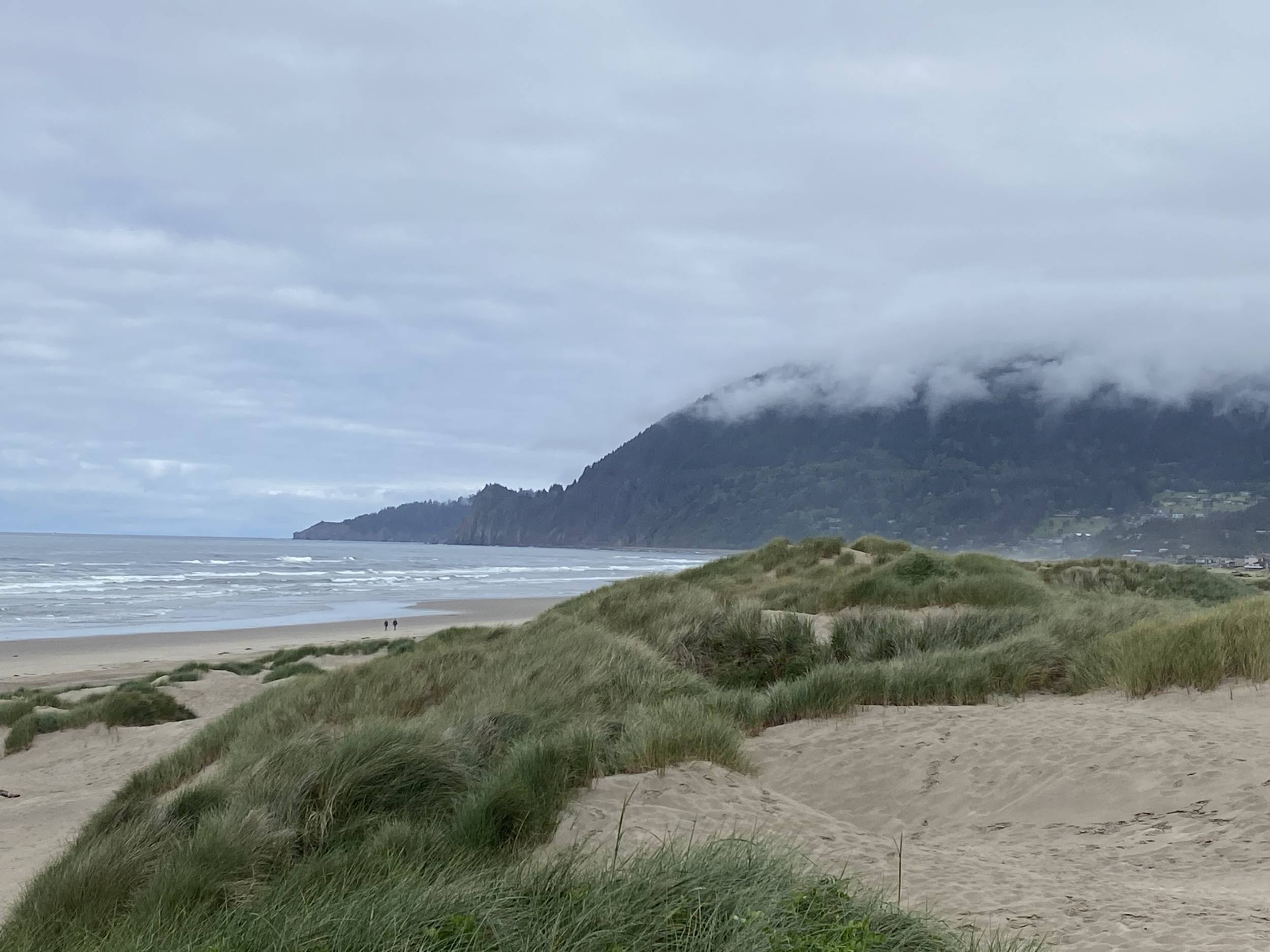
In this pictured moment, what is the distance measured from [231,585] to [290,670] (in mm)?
42057

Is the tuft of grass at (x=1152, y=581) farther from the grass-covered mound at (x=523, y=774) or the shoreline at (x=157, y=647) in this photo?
the shoreline at (x=157, y=647)

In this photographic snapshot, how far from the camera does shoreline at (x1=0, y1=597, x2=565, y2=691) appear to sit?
2259 centimetres

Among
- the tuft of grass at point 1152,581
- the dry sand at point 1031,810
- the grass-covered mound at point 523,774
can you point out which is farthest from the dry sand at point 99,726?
the tuft of grass at point 1152,581

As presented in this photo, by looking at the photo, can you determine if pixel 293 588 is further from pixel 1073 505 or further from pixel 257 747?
pixel 1073 505

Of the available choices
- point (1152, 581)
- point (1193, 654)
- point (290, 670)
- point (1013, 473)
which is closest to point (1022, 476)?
point (1013, 473)

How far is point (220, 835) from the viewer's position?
4297 millimetres

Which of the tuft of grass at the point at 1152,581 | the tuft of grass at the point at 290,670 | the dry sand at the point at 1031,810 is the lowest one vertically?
the tuft of grass at the point at 1152,581

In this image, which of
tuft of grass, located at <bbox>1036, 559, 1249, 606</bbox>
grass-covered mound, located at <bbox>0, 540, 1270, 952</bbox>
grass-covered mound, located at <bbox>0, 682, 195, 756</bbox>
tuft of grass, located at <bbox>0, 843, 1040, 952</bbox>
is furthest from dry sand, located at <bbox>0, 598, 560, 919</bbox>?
tuft of grass, located at <bbox>1036, 559, 1249, 606</bbox>

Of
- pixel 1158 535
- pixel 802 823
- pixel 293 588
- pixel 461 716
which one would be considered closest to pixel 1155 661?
pixel 802 823

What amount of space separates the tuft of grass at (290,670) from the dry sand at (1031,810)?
552 inches

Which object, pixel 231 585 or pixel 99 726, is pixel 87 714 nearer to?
pixel 99 726

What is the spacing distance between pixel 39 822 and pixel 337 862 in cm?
646

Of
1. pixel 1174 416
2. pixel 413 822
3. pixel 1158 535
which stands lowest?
pixel 1158 535

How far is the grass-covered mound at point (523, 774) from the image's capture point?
10.2 ft
